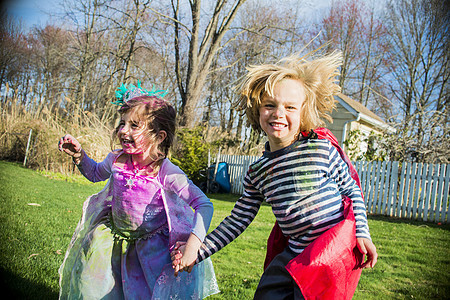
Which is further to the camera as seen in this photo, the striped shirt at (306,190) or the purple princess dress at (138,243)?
the purple princess dress at (138,243)

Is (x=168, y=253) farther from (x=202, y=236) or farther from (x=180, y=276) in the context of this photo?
(x=202, y=236)

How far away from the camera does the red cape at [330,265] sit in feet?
4.66

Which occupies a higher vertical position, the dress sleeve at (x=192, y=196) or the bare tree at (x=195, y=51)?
the bare tree at (x=195, y=51)

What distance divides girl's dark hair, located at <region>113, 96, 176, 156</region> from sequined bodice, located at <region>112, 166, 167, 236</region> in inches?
11.7

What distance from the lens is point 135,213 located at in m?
2.11

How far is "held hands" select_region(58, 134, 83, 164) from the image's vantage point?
2.21 metres

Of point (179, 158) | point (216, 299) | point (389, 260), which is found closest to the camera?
point (216, 299)

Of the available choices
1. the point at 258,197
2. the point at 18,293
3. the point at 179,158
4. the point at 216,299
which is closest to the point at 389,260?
the point at 216,299

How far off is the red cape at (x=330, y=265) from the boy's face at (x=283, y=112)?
52 centimetres

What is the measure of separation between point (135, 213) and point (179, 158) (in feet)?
33.8

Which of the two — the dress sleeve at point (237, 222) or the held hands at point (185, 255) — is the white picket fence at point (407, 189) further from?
the held hands at point (185, 255)

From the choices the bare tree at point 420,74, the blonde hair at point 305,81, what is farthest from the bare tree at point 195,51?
the blonde hair at point 305,81

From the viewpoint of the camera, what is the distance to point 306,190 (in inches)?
65.4

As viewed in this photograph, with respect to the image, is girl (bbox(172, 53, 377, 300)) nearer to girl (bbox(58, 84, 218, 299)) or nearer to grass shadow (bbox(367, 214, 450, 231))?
girl (bbox(58, 84, 218, 299))
